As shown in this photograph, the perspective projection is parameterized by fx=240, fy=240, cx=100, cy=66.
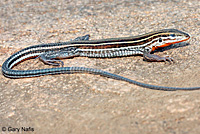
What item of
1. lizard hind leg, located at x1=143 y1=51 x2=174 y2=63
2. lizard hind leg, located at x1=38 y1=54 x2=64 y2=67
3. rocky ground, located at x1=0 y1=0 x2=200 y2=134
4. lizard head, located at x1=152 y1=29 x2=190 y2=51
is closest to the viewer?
rocky ground, located at x1=0 y1=0 x2=200 y2=134

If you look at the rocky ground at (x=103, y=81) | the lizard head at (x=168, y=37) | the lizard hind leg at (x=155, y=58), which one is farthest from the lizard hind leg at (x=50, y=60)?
the lizard head at (x=168, y=37)

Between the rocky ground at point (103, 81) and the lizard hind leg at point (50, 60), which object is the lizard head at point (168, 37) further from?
the lizard hind leg at point (50, 60)

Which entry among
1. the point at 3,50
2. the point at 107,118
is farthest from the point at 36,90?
the point at 3,50

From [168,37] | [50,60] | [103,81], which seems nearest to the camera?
[103,81]

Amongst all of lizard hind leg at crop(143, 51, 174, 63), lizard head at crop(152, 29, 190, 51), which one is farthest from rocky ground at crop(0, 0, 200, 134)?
lizard head at crop(152, 29, 190, 51)

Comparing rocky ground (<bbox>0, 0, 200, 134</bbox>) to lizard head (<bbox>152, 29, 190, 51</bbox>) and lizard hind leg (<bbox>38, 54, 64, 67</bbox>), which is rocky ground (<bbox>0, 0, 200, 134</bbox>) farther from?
lizard head (<bbox>152, 29, 190, 51</bbox>)

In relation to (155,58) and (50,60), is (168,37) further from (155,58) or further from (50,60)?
(50,60)

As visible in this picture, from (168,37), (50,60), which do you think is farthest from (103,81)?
(168,37)

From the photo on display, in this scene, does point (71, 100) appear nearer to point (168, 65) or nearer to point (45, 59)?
point (45, 59)
